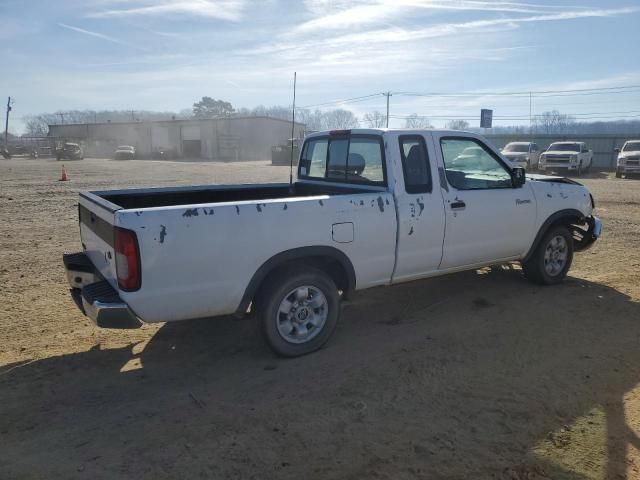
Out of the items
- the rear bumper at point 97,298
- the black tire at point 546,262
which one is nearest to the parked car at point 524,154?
the black tire at point 546,262

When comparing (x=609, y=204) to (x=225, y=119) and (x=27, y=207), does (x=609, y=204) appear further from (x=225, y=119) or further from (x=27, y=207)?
(x=225, y=119)

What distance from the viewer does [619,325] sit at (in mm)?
4988

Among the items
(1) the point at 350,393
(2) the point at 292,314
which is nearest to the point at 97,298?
(2) the point at 292,314

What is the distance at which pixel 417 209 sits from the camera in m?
4.70

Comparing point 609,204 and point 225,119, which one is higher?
point 225,119

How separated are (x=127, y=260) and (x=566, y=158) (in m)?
27.9

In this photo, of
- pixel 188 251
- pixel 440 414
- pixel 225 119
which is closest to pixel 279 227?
pixel 188 251

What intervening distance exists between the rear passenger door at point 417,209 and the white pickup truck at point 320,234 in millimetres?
13

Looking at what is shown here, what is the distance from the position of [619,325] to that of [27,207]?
44.0 ft

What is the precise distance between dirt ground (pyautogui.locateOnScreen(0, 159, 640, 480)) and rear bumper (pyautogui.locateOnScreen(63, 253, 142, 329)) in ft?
1.90

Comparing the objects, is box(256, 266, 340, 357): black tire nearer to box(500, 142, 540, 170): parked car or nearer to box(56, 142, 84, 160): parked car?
box(500, 142, 540, 170): parked car

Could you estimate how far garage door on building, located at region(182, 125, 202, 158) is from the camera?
224ft

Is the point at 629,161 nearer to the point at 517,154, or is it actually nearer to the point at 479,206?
the point at 517,154

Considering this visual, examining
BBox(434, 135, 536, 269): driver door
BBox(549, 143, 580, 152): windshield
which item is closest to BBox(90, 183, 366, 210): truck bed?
BBox(434, 135, 536, 269): driver door
